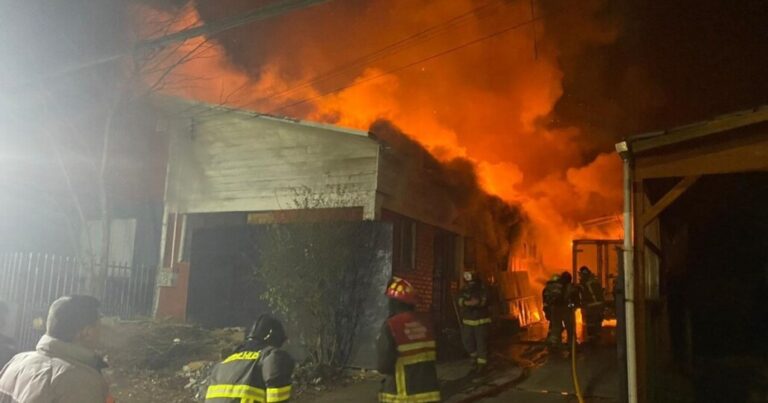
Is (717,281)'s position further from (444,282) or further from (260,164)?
(260,164)

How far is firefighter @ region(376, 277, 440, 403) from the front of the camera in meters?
4.41

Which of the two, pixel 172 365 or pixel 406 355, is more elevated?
pixel 406 355

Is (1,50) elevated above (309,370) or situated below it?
above

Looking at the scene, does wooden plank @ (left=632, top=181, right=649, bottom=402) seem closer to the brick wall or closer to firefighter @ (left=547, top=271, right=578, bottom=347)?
firefighter @ (left=547, top=271, right=578, bottom=347)

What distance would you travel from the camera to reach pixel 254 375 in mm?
3480

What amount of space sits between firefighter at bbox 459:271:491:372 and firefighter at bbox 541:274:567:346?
7.53ft

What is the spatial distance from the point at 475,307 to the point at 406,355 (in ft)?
17.6

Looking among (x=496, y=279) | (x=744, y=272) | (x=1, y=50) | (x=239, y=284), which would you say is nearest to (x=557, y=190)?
(x=496, y=279)

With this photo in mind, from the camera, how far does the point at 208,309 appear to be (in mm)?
11352

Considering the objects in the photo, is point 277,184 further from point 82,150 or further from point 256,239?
point 82,150

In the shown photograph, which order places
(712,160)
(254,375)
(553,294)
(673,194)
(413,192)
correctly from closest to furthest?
(254,375) → (712,160) → (673,194) → (553,294) → (413,192)

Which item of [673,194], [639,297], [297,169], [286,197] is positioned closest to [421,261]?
[286,197]

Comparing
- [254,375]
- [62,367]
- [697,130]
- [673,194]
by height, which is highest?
[697,130]

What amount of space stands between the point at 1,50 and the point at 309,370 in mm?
10349
